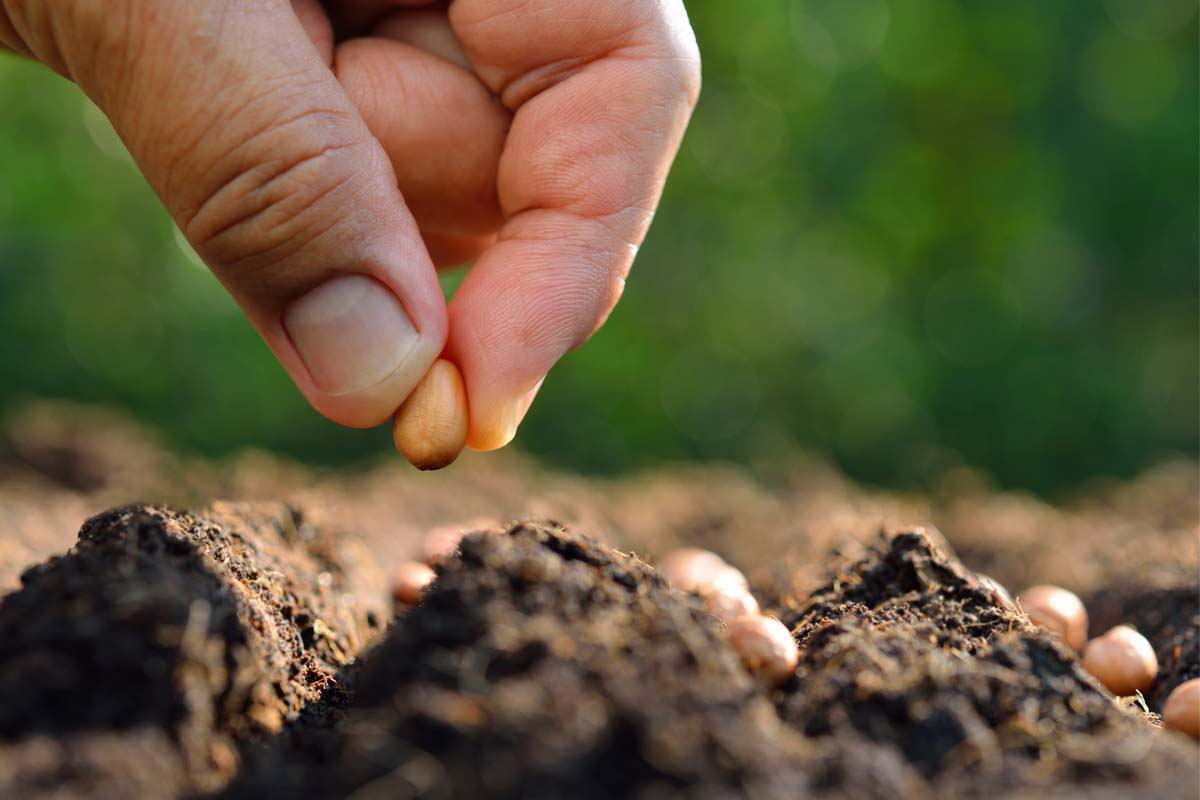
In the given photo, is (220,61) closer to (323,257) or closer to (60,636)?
(323,257)

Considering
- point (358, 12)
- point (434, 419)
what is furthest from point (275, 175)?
point (358, 12)

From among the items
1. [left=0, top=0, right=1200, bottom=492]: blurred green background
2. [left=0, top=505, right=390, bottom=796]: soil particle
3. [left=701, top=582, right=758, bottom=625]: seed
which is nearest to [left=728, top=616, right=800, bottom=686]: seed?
[left=701, top=582, right=758, bottom=625]: seed

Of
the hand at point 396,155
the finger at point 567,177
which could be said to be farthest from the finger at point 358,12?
the finger at point 567,177

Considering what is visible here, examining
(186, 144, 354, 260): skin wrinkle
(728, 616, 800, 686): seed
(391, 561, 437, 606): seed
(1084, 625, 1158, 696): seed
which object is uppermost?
(186, 144, 354, 260): skin wrinkle

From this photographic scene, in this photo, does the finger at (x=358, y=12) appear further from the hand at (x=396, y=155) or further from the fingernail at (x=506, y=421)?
the fingernail at (x=506, y=421)

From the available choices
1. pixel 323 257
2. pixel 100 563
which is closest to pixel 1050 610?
pixel 323 257

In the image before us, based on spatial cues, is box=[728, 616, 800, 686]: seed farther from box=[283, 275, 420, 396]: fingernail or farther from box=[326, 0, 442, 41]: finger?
box=[326, 0, 442, 41]: finger
